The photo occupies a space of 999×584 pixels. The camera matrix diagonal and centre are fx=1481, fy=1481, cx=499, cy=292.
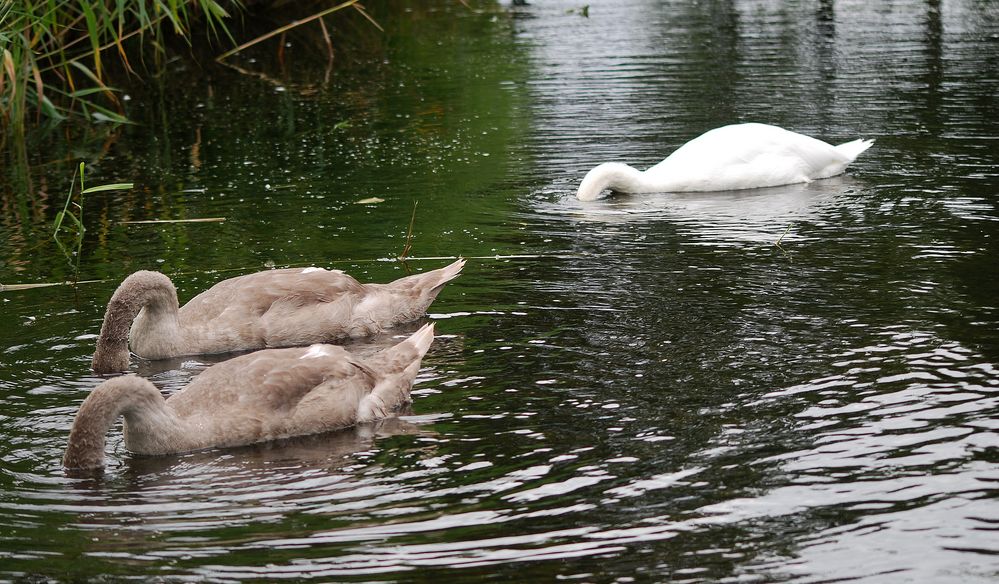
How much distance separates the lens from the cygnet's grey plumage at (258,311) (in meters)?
9.81

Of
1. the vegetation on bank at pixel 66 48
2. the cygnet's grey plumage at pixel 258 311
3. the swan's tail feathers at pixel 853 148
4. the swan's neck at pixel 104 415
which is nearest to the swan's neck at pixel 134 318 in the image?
the cygnet's grey plumage at pixel 258 311

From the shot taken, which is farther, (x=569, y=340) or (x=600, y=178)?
(x=600, y=178)

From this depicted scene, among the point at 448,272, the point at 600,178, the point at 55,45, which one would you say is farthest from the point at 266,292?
the point at 55,45

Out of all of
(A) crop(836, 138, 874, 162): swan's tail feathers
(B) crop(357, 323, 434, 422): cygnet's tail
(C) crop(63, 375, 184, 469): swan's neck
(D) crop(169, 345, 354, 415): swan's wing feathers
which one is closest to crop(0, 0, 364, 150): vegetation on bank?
(A) crop(836, 138, 874, 162): swan's tail feathers

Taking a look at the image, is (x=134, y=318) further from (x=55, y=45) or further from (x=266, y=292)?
(x=55, y=45)

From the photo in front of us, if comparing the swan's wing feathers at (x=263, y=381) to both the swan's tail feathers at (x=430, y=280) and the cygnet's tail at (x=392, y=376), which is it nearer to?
the cygnet's tail at (x=392, y=376)

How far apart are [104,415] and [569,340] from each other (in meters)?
3.08

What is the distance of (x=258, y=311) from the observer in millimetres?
10289

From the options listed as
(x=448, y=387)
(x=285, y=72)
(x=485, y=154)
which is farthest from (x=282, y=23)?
(x=448, y=387)

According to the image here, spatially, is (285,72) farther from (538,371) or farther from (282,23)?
(538,371)

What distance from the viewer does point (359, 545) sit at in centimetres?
663

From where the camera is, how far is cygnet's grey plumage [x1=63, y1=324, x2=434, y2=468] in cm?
779

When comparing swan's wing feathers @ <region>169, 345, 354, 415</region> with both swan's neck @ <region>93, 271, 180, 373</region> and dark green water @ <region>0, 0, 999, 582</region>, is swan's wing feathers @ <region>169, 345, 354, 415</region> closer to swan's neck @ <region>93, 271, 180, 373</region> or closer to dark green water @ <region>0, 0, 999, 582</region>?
dark green water @ <region>0, 0, 999, 582</region>

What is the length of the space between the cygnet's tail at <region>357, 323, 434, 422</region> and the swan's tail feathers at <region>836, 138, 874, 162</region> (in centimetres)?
702
